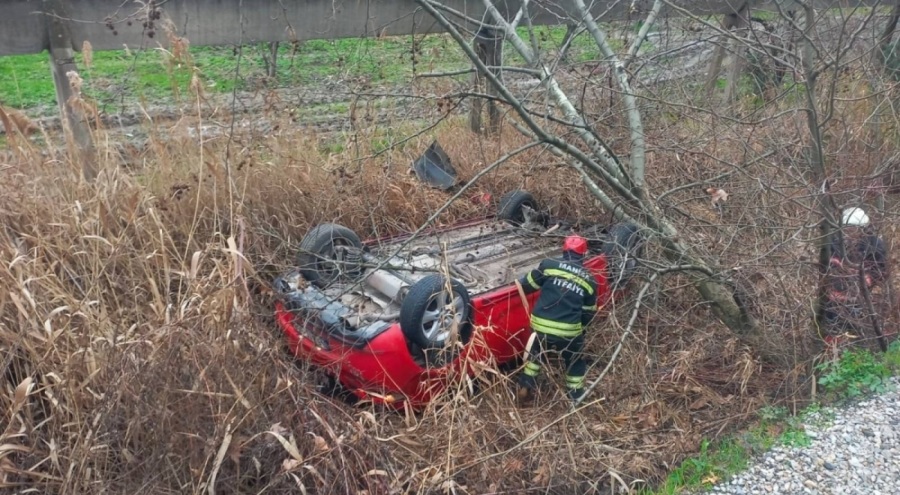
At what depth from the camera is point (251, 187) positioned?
18.6ft

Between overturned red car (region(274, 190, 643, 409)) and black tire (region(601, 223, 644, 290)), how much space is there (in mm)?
12

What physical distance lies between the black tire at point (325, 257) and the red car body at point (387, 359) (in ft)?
1.12

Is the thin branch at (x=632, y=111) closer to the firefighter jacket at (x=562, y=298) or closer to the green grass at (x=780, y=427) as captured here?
the firefighter jacket at (x=562, y=298)

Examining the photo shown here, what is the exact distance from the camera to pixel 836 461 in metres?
3.90

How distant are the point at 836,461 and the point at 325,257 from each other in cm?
313

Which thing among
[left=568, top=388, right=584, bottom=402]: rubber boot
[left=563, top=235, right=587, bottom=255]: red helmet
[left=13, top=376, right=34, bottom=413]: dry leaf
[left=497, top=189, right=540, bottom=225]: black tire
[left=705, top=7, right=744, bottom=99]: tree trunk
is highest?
[left=705, top=7, right=744, bottom=99]: tree trunk

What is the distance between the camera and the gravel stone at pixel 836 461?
12.2 ft

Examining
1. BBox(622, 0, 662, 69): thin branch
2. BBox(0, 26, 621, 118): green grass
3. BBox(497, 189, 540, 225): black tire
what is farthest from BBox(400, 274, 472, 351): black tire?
BBox(622, 0, 662, 69): thin branch

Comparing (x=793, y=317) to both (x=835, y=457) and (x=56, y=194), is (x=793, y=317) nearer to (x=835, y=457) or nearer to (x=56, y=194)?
(x=835, y=457)

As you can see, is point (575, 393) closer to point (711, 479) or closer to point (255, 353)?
point (711, 479)

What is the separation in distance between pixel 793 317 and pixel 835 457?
4.17ft

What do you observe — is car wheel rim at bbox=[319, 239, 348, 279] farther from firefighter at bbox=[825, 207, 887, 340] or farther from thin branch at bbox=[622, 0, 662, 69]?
firefighter at bbox=[825, 207, 887, 340]

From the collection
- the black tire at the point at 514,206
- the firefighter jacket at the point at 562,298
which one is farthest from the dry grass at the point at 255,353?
the black tire at the point at 514,206

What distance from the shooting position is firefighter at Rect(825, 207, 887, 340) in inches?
198
